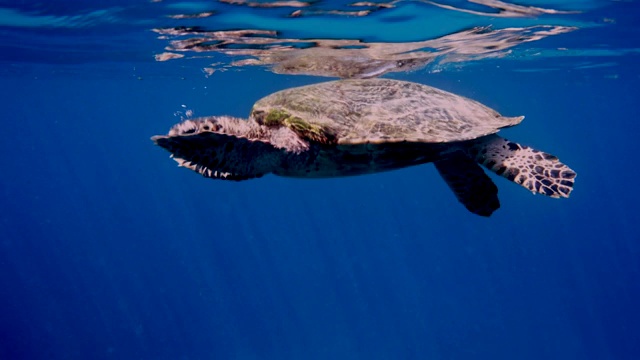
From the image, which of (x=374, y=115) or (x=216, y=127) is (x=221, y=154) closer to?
(x=216, y=127)

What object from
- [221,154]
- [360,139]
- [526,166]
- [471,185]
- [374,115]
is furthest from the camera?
[471,185]

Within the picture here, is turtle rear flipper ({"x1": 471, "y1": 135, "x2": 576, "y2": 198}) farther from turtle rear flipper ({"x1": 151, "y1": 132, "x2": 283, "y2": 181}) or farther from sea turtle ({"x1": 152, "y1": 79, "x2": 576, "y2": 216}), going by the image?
turtle rear flipper ({"x1": 151, "y1": 132, "x2": 283, "y2": 181})

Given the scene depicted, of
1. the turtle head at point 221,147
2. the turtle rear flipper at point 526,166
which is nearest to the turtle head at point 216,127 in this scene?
the turtle head at point 221,147

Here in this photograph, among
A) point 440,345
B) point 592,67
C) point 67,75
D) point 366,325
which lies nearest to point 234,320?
point 366,325

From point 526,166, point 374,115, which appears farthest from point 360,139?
point 526,166

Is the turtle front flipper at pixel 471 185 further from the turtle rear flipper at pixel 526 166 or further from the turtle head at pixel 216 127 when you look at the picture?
the turtle head at pixel 216 127
